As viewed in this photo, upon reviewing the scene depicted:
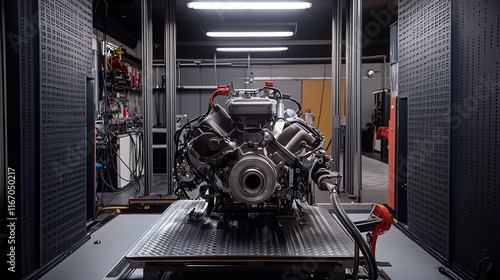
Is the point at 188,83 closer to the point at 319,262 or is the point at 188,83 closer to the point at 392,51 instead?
the point at 392,51

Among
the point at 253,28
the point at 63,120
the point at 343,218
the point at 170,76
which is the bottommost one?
the point at 343,218

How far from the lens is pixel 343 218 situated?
6.88ft

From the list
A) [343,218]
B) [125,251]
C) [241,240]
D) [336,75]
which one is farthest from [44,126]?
[336,75]

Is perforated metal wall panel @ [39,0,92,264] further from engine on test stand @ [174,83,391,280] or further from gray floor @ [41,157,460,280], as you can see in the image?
engine on test stand @ [174,83,391,280]

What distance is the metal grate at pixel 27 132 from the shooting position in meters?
2.87

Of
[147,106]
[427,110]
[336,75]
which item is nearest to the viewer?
[427,110]

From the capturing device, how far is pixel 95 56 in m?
5.39

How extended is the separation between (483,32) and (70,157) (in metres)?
3.64

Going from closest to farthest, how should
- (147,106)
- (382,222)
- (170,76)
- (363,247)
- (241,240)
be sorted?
(363,247) → (382,222) → (241,240) → (147,106) → (170,76)

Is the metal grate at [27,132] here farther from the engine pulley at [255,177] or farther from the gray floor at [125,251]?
the engine pulley at [255,177]

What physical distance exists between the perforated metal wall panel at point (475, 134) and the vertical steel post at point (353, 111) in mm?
2402

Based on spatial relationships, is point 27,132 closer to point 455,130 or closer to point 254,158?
point 254,158

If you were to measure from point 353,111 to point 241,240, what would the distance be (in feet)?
12.3

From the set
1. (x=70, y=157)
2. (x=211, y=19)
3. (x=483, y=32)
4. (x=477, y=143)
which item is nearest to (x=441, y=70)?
(x=483, y=32)
